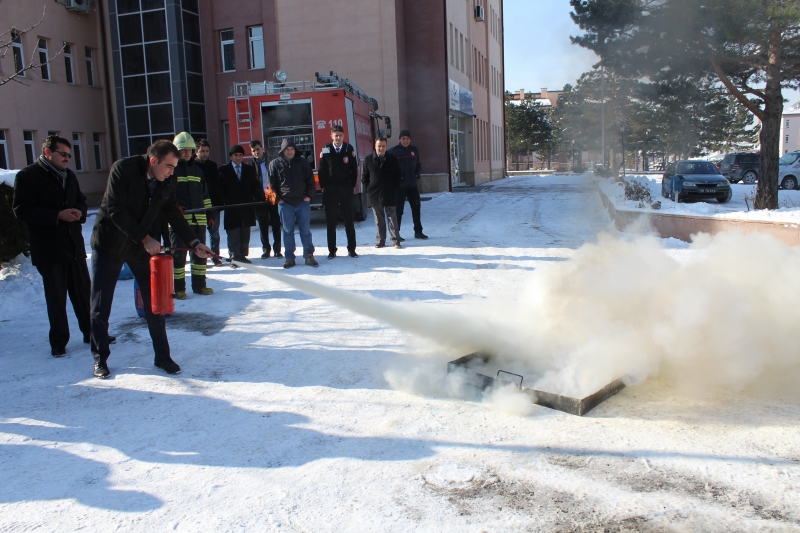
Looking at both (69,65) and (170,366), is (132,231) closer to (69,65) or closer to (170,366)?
(170,366)

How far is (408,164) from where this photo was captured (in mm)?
11148

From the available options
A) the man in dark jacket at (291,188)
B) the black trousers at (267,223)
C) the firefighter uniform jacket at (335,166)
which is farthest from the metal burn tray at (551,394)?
the black trousers at (267,223)

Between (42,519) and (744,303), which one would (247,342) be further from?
(744,303)

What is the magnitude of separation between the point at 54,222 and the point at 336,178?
471 centimetres

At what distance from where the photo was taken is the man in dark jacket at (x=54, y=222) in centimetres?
502

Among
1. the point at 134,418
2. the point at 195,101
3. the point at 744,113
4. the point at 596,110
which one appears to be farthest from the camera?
the point at 744,113

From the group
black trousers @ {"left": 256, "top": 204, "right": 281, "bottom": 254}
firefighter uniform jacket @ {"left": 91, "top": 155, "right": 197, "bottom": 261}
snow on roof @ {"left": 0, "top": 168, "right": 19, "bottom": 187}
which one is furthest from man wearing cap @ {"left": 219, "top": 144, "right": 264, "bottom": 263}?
firefighter uniform jacket @ {"left": 91, "top": 155, "right": 197, "bottom": 261}

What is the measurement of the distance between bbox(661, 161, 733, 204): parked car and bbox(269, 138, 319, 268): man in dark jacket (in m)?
15.7

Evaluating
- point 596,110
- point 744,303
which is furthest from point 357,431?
point 596,110

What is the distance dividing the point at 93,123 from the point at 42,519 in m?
26.5

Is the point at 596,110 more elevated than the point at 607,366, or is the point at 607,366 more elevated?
the point at 596,110

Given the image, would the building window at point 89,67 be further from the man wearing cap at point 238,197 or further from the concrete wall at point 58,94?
the man wearing cap at point 238,197

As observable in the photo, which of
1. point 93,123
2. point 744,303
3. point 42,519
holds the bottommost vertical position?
point 42,519

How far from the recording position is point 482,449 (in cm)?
339
